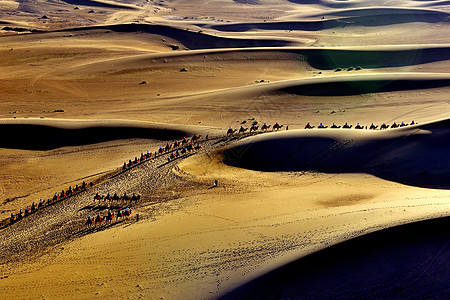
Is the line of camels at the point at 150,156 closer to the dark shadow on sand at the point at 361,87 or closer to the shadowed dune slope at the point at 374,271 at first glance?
the dark shadow on sand at the point at 361,87

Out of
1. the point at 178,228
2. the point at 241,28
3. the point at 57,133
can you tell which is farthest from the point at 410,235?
the point at 241,28

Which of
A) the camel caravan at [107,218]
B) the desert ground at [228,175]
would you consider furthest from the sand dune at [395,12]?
the camel caravan at [107,218]

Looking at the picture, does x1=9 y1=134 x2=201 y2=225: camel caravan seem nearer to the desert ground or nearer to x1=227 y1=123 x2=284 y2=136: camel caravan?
the desert ground

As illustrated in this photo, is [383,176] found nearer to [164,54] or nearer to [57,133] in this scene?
[57,133]

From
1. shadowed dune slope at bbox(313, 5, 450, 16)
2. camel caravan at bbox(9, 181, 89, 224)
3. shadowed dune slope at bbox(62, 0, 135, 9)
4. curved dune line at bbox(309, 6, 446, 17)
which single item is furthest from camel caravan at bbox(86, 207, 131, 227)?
shadowed dune slope at bbox(62, 0, 135, 9)

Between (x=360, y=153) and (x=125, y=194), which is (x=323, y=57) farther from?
(x=125, y=194)

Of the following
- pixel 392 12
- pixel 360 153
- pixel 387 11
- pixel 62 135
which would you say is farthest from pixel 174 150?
pixel 387 11
